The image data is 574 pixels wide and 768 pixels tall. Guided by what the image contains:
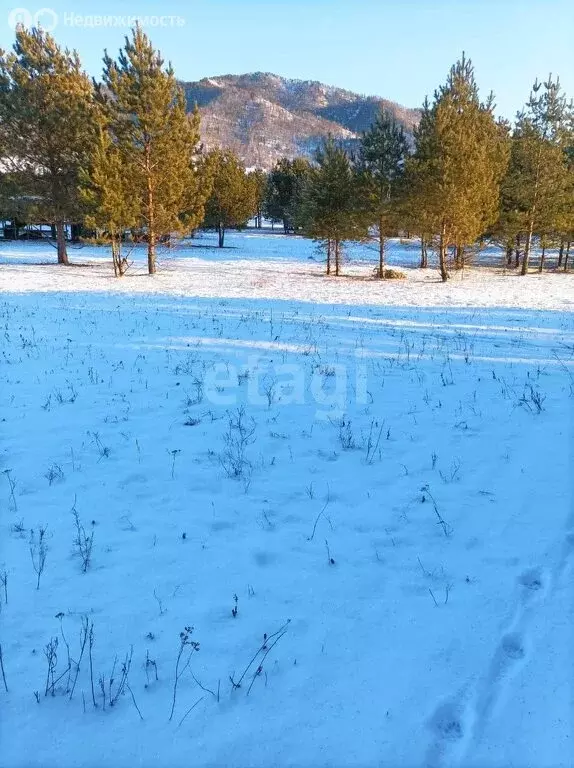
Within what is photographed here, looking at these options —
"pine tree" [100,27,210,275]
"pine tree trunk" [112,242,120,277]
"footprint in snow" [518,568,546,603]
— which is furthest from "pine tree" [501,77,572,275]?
"footprint in snow" [518,568,546,603]

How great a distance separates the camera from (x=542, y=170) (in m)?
26.7

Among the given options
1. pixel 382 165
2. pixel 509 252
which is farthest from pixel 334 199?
pixel 509 252

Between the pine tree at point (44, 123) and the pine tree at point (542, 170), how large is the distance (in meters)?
23.8

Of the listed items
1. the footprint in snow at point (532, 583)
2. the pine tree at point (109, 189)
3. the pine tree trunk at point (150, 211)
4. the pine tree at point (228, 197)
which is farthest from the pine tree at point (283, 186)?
the footprint in snow at point (532, 583)

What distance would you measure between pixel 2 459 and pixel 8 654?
2.84 m

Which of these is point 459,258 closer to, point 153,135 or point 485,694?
point 153,135

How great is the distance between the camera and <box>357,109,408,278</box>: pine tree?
24.4m

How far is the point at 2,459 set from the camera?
508cm

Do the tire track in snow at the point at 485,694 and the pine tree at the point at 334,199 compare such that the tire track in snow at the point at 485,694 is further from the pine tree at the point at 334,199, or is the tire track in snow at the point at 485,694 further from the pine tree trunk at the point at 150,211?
the pine tree trunk at the point at 150,211

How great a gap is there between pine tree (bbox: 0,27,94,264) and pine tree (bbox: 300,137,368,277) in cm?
1200

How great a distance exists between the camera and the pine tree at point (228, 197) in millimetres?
43000

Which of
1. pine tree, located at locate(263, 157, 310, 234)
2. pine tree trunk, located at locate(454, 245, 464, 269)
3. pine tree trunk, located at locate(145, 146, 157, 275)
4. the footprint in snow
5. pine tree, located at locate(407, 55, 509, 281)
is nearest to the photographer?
the footprint in snow

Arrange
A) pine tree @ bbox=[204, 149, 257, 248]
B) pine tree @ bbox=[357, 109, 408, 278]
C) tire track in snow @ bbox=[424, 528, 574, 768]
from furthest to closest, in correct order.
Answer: pine tree @ bbox=[204, 149, 257, 248] < pine tree @ bbox=[357, 109, 408, 278] < tire track in snow @ bbox=[424, 528, 574, 768]

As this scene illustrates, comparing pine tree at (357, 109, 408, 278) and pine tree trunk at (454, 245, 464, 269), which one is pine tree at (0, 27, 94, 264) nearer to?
pine tree at (357, 109, 408, 278)
